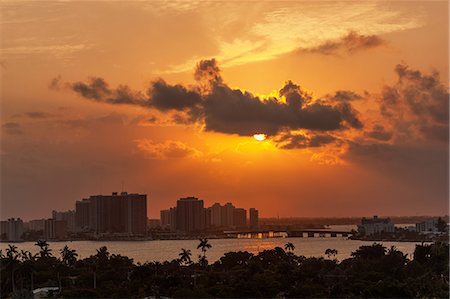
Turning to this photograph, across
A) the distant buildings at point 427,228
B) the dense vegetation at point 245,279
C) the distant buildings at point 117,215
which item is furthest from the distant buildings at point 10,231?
the dense vegetation at point 245,279

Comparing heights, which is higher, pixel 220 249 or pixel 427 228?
pixel 427 228

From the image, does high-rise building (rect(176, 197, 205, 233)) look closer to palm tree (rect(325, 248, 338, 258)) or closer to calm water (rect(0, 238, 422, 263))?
calm water (rect(0, 238, 422, 263))

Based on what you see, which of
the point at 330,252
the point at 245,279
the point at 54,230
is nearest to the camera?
the point at 245,279

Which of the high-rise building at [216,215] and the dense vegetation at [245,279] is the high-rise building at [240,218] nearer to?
the high-rise building at [216,215]

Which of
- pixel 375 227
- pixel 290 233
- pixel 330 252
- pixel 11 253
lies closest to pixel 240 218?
pixel 290 233

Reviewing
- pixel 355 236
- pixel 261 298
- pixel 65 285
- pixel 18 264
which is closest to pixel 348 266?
pixel 261 298

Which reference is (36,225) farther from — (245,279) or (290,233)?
(245,279)
